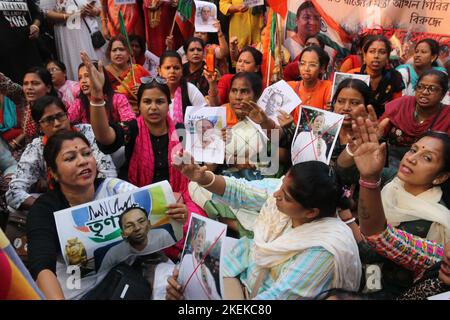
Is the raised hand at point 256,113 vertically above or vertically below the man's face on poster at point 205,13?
below

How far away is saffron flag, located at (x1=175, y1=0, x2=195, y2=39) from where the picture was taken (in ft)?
18.2

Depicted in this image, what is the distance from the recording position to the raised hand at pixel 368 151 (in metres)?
1.74

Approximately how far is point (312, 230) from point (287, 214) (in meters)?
0.15

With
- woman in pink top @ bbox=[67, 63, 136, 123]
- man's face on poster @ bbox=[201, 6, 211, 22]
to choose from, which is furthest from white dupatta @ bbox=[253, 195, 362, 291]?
man's face on poster @ bbox=[201, 6, 211, 22]

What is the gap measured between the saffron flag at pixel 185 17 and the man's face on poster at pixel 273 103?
2663mm

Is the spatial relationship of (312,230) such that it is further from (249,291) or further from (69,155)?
(69,155)

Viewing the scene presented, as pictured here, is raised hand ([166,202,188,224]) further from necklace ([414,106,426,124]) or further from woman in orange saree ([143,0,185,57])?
woman in orange saree ([143,0,185,57])

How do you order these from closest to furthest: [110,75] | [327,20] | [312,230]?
[312,230] → [110,75] → [327,20]

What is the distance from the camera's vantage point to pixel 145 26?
5.93m

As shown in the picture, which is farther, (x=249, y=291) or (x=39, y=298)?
(x=249, y=291)

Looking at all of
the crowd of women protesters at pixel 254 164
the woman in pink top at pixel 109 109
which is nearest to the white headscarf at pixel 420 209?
the crowd of women protesters at pixel 254 164

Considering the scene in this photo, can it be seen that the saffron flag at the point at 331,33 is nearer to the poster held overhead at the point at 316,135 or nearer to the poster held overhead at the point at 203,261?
the poster held overhead at the point at 316,135

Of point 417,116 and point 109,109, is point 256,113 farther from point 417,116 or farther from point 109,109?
point 417,116
